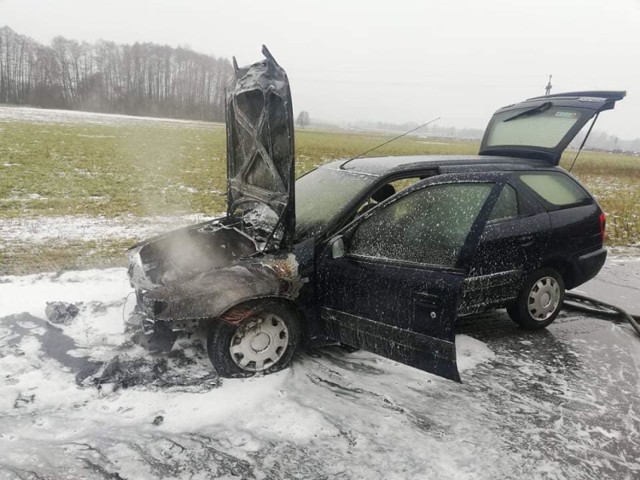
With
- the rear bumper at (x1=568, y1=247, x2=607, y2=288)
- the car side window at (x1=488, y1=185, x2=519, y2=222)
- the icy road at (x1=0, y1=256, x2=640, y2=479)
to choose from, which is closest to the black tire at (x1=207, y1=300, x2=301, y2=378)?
the icy road at (x1=0, y1=256, x2=640, y2=479)

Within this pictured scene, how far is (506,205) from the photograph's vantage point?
429 cm

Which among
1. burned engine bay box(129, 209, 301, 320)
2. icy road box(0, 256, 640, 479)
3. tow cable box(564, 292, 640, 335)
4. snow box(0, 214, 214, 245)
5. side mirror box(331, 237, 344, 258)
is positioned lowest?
icy road box(0, 256, 640, 479)

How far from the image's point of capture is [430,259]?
3.28 m

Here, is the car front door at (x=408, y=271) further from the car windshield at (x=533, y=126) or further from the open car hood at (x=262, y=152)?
the car windshield at (x=533, y=126)

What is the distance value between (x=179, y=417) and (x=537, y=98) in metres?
5.07

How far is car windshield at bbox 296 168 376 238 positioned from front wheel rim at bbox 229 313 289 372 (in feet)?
2.50

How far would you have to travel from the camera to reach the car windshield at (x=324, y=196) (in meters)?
3.68

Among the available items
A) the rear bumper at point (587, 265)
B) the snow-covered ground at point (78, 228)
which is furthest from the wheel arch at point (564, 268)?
the snow-covered ground at point (78, 228)

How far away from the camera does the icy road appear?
263 cm

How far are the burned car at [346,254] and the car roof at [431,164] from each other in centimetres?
2

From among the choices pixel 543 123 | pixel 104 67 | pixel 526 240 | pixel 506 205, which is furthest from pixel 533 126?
pixel 104 67

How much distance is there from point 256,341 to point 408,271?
4.19 ft

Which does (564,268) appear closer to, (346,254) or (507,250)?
(507,250)

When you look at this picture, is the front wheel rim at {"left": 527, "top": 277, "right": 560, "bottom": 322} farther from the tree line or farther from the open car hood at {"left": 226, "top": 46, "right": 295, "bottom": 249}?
the tree line
